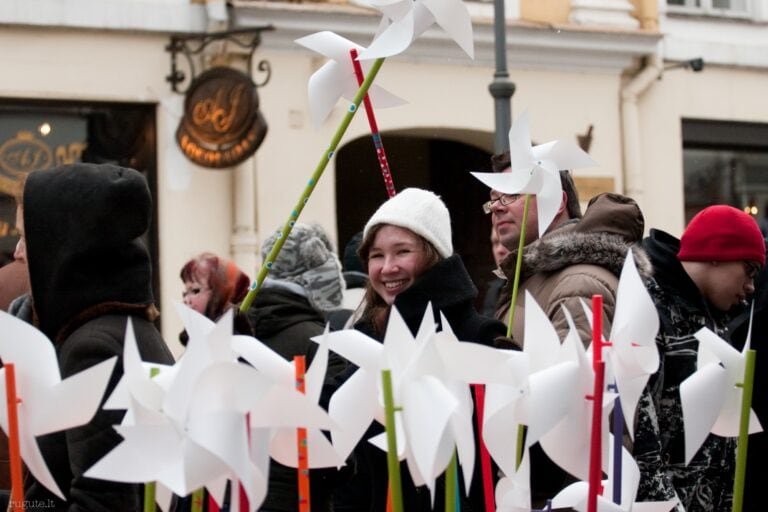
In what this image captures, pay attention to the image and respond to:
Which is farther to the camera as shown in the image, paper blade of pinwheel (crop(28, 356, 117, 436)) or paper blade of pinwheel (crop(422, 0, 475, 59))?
paper blade of pinwheel (crop(422, 0, 475, 59))

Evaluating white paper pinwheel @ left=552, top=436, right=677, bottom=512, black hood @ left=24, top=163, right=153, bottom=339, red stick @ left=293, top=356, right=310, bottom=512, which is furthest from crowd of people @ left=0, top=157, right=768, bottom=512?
red stick @ left=293, top=356, right=310, bottom=512

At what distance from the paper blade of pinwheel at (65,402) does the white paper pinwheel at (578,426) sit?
0.65 m

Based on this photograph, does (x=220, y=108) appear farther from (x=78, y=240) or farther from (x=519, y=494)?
(x=519, y=494)

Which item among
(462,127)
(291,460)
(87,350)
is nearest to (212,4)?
(462,127)

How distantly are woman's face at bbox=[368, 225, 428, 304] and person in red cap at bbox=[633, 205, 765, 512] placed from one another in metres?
0.59

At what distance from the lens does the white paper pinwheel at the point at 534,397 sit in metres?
2.50

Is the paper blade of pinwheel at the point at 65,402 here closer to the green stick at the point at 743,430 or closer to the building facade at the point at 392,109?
the green stick at the point at 743,430

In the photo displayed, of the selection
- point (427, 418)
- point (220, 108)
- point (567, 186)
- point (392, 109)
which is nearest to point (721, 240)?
point (567, 186)

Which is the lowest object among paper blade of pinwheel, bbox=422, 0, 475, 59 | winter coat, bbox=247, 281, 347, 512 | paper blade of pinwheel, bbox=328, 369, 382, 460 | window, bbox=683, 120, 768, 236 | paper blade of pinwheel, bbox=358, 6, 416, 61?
paper blade of pinwheel, bbox=328, 369, 382, 460

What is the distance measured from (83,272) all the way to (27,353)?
951 mm

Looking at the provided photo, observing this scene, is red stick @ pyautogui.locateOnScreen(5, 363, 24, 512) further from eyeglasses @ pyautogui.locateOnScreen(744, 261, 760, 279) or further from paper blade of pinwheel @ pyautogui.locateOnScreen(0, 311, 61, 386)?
eyeglasses @ pyautogui.locateOnScreen(744, 261, 760, 279)

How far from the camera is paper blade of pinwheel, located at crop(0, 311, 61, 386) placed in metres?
2.49

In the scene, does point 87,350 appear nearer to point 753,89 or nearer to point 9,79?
point 9,79

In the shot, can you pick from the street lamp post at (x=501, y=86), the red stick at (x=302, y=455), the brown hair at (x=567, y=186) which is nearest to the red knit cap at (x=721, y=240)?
the brown hair at (x=567, y=186)
